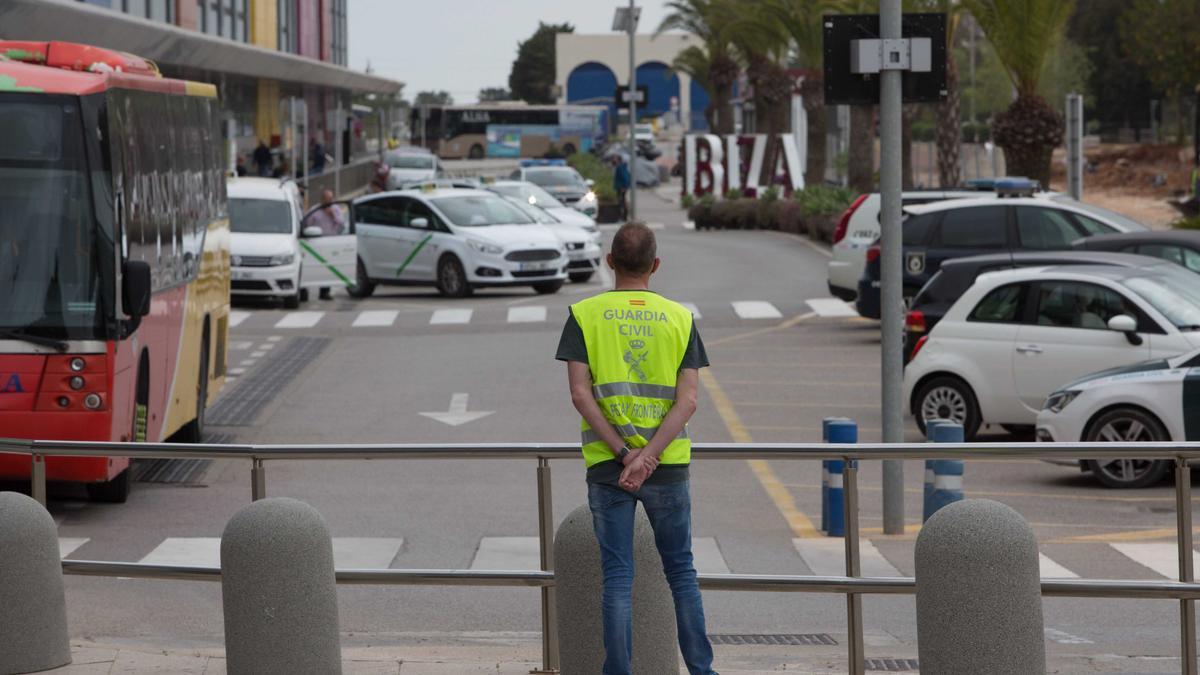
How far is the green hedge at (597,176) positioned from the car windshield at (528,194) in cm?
1736

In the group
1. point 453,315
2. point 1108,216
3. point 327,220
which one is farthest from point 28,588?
point 327,220

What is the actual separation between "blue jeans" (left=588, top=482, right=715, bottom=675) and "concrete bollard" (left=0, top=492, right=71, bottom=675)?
7.94ft

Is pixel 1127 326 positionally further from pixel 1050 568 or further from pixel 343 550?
pixel 1050 568

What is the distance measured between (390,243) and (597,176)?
3724 centimetres

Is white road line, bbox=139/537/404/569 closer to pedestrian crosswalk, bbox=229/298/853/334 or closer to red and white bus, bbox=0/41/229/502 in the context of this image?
red and white bus, bbox=0/41/229/502

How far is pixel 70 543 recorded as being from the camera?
12.1 m

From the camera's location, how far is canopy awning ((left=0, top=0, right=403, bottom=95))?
102 ft

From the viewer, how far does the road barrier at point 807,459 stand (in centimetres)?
738

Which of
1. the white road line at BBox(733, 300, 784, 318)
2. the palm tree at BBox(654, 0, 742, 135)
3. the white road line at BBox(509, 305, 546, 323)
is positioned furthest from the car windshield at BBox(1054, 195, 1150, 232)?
the palm tree at BBox(654, 0, 742, 135)

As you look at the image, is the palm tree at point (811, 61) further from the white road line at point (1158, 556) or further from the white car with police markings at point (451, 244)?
the white road line at point (1158, 556)

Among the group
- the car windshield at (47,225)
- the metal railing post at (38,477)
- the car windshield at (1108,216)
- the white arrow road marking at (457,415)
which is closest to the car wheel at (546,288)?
the car windshield at (1108,216)

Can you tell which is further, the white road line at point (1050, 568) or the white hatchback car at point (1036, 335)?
the white hatchback car at point (1036, 335)

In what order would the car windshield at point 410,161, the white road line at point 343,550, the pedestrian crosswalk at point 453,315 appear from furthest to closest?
the car windshield at point 410,161, the pedestrian crosswalk at point 453,315, the white road line at point 343,550

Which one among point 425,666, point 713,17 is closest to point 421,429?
point 425,666
